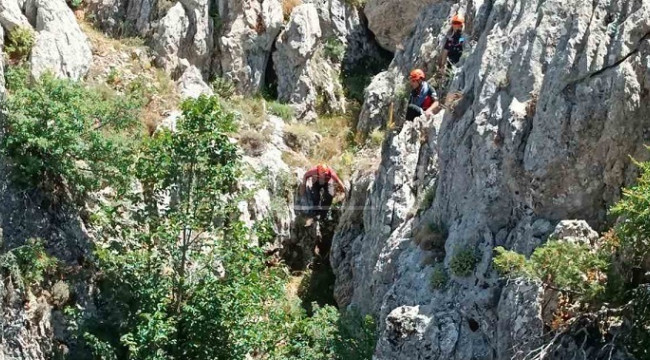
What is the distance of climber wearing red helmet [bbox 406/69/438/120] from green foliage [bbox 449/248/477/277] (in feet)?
17.4

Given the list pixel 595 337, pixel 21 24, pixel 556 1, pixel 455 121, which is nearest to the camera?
pixel 595 337

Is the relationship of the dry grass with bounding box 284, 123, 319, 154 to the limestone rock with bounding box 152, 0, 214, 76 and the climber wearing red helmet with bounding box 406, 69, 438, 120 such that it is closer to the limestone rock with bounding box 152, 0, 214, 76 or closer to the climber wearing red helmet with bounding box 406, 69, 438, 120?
the limestone rock with bounding box 152, 0, 214, 76

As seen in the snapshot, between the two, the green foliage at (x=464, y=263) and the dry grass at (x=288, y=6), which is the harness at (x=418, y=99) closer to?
the green foliage at (x=464, y=263)

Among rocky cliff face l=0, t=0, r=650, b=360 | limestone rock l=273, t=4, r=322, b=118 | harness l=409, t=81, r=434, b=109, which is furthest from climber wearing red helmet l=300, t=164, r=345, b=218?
limestone rock l=273, t=4, r=322, b=118

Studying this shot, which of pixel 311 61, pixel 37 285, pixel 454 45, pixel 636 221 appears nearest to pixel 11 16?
pixel 37 285

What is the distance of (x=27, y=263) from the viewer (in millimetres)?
17125

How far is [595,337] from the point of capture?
11.5m

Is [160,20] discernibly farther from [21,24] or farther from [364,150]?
[364,150]

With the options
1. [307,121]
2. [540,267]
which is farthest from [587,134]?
[307,121]

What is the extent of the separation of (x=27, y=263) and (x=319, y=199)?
619 cm

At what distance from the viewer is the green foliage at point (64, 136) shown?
57.4 feet

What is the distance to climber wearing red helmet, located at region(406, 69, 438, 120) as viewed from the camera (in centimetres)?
1878

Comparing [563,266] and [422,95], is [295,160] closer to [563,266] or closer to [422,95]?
[422,95]

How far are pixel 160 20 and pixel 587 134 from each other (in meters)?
12.6
